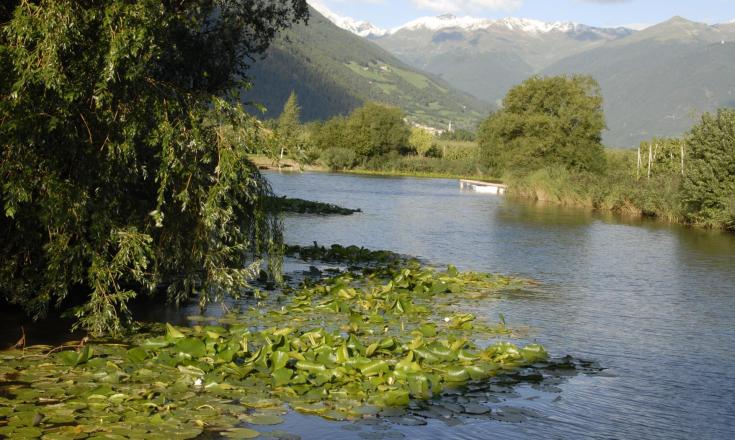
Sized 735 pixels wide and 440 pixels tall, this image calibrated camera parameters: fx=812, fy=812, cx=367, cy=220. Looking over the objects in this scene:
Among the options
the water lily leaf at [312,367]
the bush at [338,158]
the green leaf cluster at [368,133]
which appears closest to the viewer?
the water lily leaf at [312,367]

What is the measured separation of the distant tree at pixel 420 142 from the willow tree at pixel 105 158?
4909 inches

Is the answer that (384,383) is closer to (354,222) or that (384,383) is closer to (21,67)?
(21,67)

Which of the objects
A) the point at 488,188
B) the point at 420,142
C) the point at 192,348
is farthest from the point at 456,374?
the point at 420,142

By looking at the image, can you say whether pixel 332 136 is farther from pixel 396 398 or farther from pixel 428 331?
pixel 396 398

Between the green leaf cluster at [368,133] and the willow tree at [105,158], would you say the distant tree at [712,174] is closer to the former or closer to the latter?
the willow tree at [105,158]

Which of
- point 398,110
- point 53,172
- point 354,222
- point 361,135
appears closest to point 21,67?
point 53,172

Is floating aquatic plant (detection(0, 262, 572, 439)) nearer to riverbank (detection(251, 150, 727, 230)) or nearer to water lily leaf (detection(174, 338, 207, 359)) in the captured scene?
water lily leaf (detection(174, 338, 207, 359))

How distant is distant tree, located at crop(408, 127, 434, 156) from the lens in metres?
140

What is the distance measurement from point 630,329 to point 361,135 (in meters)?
114

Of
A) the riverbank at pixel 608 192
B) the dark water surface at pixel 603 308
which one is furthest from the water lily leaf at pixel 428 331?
the riverbank at pixel 608 192

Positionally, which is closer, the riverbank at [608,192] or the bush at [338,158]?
the riverbank at [608,192]

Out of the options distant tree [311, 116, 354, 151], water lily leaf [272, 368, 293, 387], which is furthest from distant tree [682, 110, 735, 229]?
distant tree [311, 116, 354, 151]

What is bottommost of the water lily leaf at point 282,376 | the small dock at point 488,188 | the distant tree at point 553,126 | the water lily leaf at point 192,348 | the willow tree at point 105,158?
the water lily leaf at point 282,376

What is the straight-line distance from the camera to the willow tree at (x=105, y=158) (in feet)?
37.4
